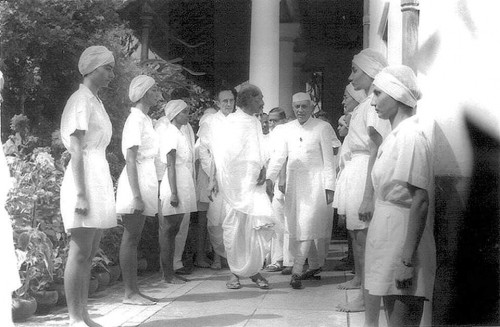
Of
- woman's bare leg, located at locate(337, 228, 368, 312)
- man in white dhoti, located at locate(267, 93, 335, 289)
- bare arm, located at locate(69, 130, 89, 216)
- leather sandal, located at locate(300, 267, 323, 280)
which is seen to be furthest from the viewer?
leather sandal, located at locate(300, 267, 323, 280)

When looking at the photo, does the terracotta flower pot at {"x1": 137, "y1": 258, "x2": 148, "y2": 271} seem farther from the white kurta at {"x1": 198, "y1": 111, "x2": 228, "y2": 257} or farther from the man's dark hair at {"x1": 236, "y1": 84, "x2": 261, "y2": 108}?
the man's dark hair at {"x1": 236, "y1": 84, "x2": 261, "y2": 108}

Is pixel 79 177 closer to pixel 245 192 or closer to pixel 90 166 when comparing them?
pixel 90 166

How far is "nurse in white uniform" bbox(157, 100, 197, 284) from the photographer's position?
7910 mm

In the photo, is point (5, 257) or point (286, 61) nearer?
point (5, 257)

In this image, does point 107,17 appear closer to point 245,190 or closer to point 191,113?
point 245,190

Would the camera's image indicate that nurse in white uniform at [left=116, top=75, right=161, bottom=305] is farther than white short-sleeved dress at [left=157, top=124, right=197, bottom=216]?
No

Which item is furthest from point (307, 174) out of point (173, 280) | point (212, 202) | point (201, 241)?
point (201, 241)

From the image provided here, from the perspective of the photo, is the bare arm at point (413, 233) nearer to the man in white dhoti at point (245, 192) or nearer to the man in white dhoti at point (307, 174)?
the man in white dhoti at point (245, 192)

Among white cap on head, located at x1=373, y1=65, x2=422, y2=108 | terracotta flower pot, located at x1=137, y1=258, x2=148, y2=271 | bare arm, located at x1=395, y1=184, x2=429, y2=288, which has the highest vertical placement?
white cap on head, located at x1=373, y1=65, x2=422, y2=108

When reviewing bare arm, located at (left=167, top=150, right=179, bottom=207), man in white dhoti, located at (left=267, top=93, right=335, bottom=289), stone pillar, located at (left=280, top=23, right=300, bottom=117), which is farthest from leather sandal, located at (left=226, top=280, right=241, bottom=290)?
stone pillar, located at (left=280, top=23, right=300, bottom=117)

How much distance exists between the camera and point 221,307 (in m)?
6.74

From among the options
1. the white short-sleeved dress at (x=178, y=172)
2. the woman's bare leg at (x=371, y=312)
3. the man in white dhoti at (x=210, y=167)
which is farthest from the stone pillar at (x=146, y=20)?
the woman's bare leg at (x=371, y=312)

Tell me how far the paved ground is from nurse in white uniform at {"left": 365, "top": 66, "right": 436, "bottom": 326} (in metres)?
2.13

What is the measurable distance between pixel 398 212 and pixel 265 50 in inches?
348
